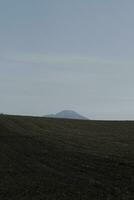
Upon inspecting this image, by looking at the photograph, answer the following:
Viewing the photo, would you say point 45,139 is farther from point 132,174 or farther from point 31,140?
point 132,174

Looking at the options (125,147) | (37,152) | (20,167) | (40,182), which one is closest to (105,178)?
(40,182)

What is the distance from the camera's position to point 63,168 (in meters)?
22.0

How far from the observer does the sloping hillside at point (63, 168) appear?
57.2 feet

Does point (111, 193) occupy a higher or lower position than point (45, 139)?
lower

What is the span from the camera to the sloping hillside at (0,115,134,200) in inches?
687

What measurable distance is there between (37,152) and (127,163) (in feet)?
23.8

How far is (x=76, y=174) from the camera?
20.7 meters

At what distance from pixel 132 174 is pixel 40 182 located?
19.8 ft

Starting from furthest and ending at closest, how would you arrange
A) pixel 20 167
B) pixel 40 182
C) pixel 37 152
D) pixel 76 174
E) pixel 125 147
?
pixel 125 147
pixel 37 152
pixel 20 167
pixel 76 174
pixel 40 182

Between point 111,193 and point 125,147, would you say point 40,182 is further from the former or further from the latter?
point 125,147

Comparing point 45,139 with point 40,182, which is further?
point 45,139

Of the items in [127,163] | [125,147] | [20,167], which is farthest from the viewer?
[125,147]

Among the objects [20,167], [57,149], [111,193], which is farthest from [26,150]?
[111,193]

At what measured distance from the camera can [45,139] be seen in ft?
106
